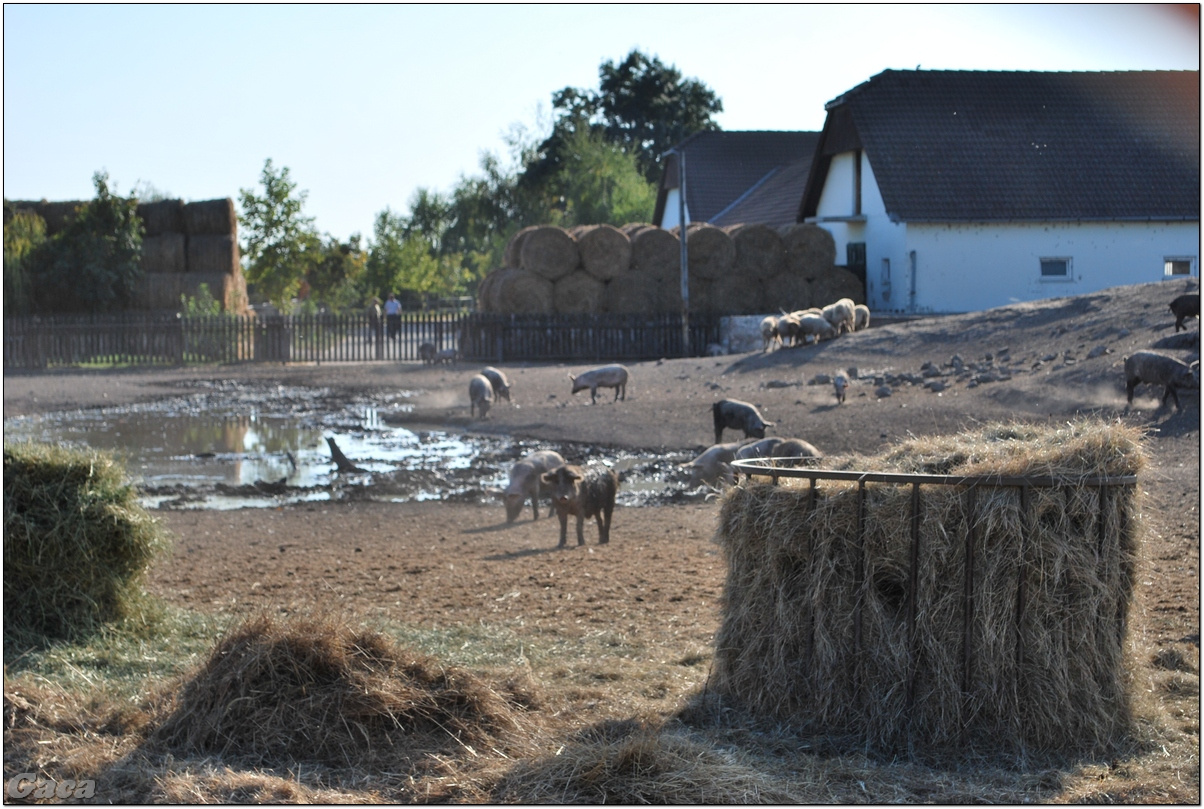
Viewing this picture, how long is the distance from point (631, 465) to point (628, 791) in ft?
33.6

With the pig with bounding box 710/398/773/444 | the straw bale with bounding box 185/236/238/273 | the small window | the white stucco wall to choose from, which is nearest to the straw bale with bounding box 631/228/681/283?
the white stucco wall

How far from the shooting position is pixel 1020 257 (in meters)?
30.0

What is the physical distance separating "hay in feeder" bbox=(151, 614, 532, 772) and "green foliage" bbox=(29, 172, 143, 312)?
1288 inches

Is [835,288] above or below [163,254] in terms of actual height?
below

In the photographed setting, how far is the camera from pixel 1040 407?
14.4 m

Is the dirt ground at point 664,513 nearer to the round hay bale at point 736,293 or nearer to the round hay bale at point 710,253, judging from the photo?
the round hay bale at point 736,293

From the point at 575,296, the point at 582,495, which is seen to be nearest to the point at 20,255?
the point at 575,296

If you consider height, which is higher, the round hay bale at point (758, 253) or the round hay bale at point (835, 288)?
the round hay bale at point (758, 253)

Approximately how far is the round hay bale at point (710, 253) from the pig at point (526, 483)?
2142 cm

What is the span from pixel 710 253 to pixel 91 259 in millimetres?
18870

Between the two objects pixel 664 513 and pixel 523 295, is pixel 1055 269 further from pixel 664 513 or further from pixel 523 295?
pixel 664 513

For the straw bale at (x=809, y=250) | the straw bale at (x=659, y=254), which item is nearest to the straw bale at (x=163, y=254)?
the straw bale at (x=659, y=254)

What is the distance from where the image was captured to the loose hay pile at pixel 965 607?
16.1 ft

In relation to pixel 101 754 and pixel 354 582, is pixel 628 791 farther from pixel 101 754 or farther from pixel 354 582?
pixel 354 582
